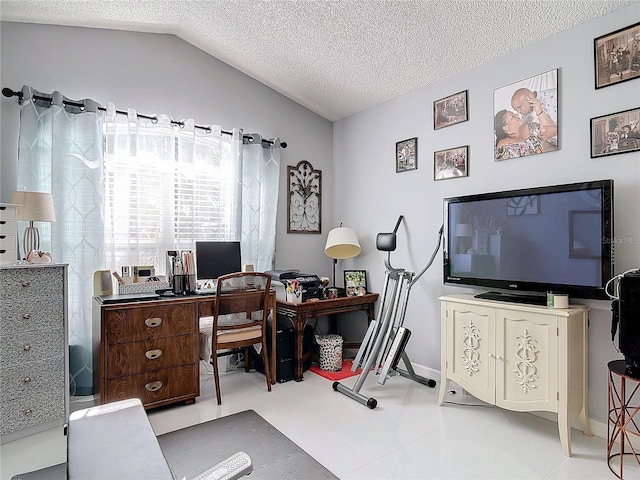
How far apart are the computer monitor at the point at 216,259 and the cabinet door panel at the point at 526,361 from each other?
209 cm

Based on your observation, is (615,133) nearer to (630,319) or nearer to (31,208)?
(630,319)

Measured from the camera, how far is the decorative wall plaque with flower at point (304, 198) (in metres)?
3.87

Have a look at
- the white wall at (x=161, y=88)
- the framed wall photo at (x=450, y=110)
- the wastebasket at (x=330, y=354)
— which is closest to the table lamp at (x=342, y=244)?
the white wall at (x=161, y=88)

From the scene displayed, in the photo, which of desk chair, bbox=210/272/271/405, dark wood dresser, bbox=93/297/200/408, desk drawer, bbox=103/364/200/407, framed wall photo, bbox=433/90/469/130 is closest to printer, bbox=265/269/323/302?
desk chair, bbox=210/272/271/405

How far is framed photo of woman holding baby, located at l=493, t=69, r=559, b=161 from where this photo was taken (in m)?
2.42

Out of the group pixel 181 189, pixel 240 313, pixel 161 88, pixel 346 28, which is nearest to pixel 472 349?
pixel 240 313

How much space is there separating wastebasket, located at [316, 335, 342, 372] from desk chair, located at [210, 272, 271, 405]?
2.04ft

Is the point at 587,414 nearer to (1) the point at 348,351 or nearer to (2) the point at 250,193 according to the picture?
(1) the point at 348,351

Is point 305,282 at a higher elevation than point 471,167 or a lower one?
lower

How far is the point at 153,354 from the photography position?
98.7 inches

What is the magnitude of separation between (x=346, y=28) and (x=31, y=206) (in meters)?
2.38

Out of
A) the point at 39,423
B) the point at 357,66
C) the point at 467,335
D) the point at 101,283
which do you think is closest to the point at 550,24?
the point at 357,66

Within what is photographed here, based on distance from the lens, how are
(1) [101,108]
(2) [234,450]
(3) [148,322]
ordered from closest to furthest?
(2) [234,450] → (3) [148,322] → (1) [101,108]

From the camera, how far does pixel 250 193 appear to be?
11.5ft
